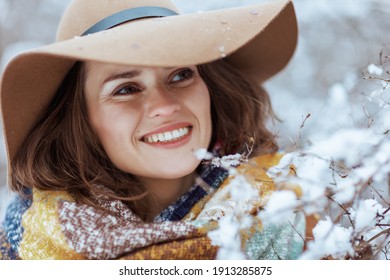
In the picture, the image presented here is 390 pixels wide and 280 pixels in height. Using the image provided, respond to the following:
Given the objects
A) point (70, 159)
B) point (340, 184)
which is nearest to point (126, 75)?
point (70, 159)

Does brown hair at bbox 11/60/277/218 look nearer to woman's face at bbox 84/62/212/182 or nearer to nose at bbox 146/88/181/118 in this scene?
woman's face at bbox 84/62/212/182

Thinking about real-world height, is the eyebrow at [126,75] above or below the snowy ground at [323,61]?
above

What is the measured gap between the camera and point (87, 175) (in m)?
1.35

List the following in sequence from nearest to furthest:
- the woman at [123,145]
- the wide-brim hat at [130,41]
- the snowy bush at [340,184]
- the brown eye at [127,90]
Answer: the snowy bush at [340,184], the wide-brim hat at [130,41], the woman at [123,145], the brown eye at [127,90]

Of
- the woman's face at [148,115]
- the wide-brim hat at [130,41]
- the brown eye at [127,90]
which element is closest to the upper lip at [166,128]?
the woman's face at [148,115]

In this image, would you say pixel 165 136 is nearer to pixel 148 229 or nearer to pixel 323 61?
pixel 148 229

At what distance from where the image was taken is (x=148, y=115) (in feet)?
3.96

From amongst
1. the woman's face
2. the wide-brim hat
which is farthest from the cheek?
the wide-brim hat

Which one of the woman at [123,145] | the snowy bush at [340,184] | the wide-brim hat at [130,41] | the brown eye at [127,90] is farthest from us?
the brown eye at [127,90]

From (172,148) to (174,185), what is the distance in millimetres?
209

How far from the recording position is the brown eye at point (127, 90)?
122 centimetres

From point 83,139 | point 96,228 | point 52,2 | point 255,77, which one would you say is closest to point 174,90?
point 83,139

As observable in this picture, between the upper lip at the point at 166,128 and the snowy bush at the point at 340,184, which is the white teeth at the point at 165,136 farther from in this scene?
the snowy bush at the point at 340,184
